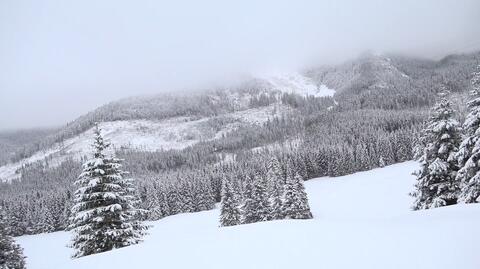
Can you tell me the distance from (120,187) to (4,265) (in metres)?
7.36

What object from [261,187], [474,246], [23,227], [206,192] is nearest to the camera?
[474,246]

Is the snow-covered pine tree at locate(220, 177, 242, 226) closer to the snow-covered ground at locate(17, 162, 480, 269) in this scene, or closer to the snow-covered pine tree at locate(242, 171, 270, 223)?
the snow-covered pine tree at locate(242, 171, 270, 223)

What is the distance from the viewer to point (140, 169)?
175000 mm

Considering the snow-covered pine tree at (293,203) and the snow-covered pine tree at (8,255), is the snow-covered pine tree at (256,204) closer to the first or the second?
the snow-covered pine tree at (293,203)

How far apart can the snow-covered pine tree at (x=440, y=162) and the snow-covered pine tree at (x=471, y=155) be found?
0.66 meters

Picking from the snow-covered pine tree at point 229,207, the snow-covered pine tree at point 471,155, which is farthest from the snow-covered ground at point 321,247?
the snow-covered pine tree at point 229,207

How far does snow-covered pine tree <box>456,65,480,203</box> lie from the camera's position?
51.9ft

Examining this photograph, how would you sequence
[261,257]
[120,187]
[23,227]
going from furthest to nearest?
[23,227] < [120,187] < [261,257]

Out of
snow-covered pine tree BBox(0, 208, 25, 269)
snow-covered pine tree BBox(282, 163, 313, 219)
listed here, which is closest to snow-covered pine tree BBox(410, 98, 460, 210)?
snow-covered pine tree BBox(282, 163, 313, 219)

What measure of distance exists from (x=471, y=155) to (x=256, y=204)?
79.8 feet

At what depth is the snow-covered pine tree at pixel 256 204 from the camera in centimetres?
3666

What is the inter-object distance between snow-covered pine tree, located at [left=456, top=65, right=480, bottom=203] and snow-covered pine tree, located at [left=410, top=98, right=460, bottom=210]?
66 centimetres

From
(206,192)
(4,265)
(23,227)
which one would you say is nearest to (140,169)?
(23,227)

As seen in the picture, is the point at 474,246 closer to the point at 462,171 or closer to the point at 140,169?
the point at 462,171
